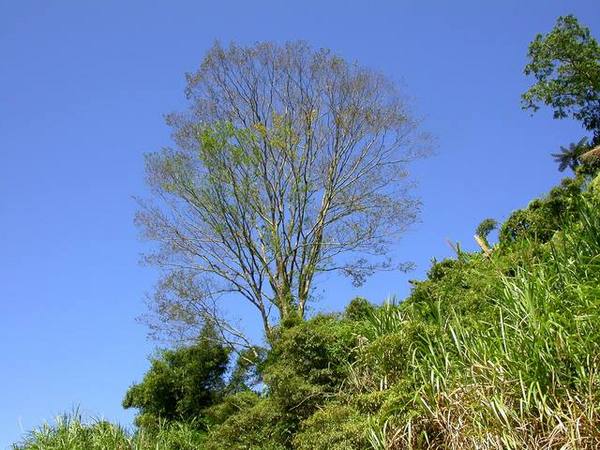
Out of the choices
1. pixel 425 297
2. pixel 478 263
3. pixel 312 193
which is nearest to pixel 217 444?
pixel 425 297

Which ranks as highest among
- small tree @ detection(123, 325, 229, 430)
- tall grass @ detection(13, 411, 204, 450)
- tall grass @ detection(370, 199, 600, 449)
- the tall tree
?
the tall tree

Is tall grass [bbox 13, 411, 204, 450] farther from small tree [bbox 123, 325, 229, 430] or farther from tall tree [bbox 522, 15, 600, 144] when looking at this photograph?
tall tree [bbox 522, 15, 600, 144]

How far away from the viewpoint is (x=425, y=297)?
889 cm

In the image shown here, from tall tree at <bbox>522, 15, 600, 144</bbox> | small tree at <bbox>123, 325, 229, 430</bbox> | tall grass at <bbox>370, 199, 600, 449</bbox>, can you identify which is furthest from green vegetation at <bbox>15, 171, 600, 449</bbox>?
tall tree at <bbox>522, 15, 600, 144</bbox>

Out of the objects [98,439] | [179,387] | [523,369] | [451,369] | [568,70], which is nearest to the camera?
[523,369]

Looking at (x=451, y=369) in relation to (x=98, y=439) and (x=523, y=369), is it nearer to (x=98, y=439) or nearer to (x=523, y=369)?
(x=523, y=369)

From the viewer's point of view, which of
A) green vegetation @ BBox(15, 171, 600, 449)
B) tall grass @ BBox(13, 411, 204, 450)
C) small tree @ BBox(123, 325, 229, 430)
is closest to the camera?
green vegetation @ BBox(15, 171, 600, 449)

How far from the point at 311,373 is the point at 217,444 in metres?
1.60

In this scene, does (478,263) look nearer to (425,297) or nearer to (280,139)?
(425,297)

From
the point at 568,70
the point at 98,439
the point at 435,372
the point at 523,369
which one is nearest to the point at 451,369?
the point at 435,372

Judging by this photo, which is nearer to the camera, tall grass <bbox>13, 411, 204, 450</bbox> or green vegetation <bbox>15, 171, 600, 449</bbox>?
green vegetation <bbox>15, 171, 600, 449</bbox>

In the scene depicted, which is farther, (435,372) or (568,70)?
(568,70)

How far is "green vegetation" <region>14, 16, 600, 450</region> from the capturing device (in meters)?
4.94

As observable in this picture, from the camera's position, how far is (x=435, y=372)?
19.8 ft
